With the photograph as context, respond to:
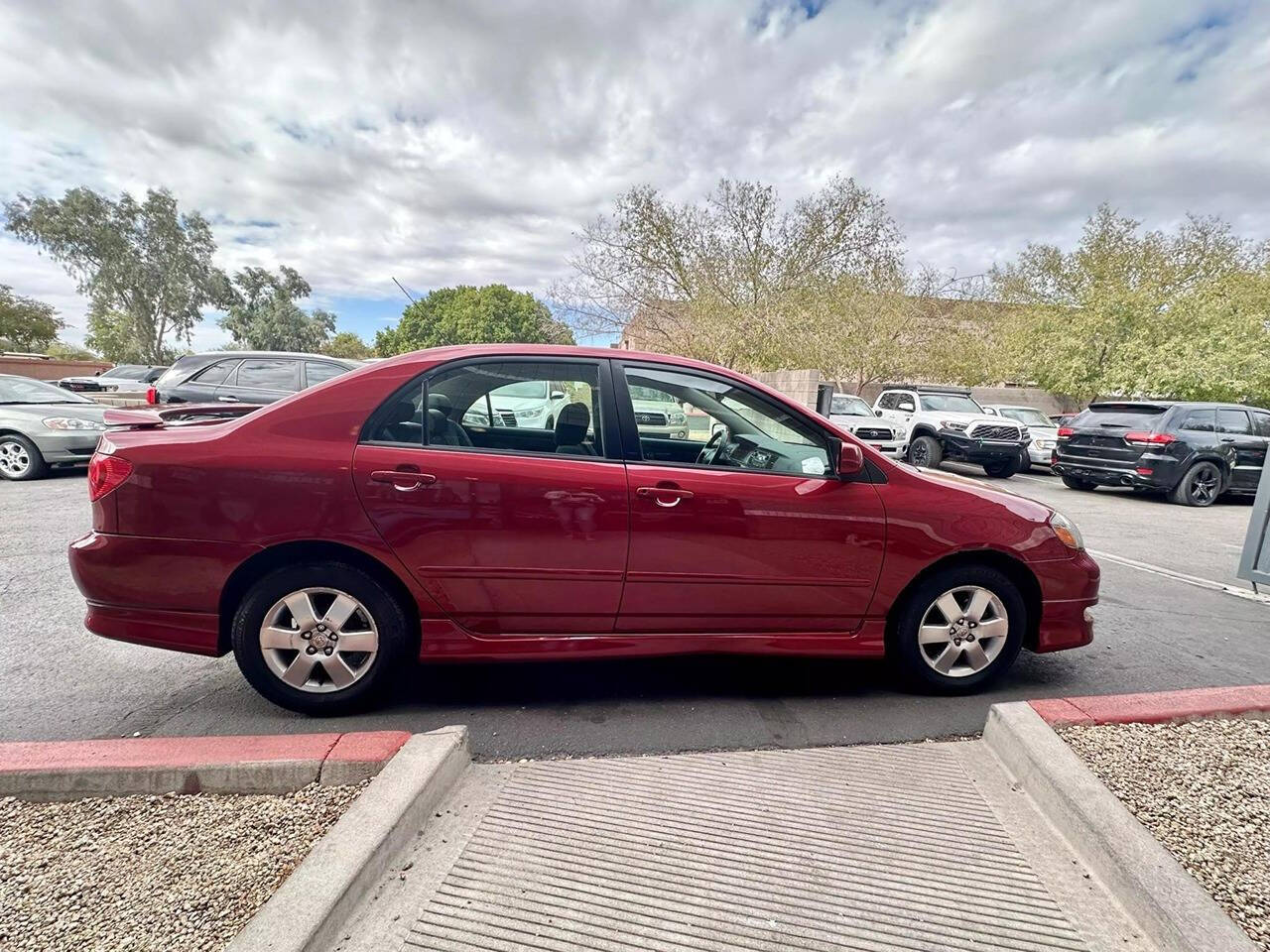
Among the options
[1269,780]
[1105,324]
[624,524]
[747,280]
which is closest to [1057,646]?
[1269,780]

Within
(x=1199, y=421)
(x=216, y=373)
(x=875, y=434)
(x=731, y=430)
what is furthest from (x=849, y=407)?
(x=216, y=373)

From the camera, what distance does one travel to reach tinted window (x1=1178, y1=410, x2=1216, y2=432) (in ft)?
29.6

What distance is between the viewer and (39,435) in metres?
7.96

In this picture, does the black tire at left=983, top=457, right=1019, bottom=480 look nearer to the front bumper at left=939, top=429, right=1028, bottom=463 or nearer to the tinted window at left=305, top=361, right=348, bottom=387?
the front bumper at left=939, top=429, right=1028, bottom=463

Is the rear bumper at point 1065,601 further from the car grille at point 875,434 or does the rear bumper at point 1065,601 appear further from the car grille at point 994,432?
the car grille at point 994,432

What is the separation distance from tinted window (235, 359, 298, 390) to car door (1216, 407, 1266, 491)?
46.4 feet

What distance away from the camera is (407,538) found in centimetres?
250

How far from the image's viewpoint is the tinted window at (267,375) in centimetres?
830

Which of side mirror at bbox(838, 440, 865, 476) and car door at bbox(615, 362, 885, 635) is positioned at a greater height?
side mirror at bbox(838, 440, 865, 476)

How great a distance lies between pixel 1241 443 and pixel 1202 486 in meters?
0.92

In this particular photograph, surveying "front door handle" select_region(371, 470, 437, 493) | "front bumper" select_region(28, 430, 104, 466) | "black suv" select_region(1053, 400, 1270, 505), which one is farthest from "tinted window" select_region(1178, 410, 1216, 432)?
"front bumper" select_region(28, 430, 104, 466)

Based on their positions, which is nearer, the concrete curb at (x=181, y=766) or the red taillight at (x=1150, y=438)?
the concrete curb at (x=181, y=766)

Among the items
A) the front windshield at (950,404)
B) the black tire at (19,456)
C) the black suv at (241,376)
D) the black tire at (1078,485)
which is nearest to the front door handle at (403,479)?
the black suv at (241,376)

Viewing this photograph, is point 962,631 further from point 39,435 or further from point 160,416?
point 39,435
